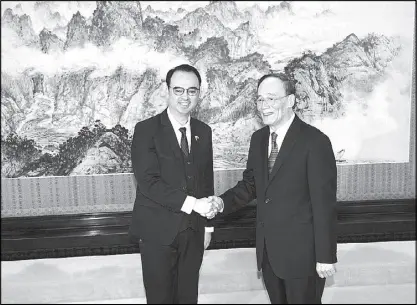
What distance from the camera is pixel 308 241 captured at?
7.68 ft

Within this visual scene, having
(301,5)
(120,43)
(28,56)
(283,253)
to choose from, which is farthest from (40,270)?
(301,5)

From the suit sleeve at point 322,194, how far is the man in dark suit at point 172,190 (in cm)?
67

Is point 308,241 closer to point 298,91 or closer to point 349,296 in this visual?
point 349,296

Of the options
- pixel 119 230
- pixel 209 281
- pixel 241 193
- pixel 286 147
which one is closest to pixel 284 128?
pixel 286 147

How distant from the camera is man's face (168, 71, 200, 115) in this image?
101 inches

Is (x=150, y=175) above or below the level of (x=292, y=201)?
above

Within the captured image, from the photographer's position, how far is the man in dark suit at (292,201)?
2.26m

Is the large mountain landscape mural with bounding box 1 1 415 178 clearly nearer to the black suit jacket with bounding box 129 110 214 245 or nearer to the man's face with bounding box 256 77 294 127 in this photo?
the black suit jacket with bounding box 129 110 214 245

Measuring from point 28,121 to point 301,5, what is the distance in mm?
3133

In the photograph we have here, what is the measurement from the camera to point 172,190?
2531mm

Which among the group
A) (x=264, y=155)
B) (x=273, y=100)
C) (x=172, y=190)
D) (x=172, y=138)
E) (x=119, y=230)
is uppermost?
(x=273, y=100)

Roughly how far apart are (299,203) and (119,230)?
103 inches

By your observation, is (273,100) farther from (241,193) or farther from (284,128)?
(241,193)

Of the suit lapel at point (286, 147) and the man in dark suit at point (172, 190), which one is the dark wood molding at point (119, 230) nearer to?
the man in dark suit at point (172, 190)
